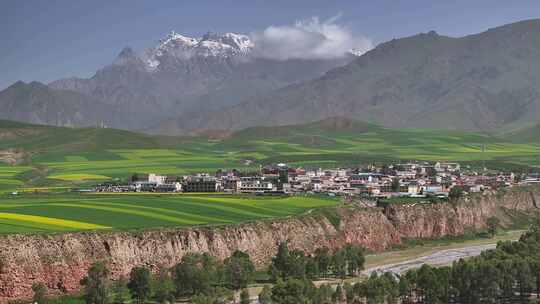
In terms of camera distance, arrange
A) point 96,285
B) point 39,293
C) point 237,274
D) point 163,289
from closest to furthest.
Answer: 1. point 39,293
2. point 96,285
3. point 163,289
4. point 237,274

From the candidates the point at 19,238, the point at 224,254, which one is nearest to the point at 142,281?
the point at 19,238

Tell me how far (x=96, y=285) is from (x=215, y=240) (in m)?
25.1

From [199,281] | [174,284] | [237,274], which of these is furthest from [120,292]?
[237,274]

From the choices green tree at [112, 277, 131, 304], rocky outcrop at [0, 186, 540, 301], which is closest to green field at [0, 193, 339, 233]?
rocky outcrop at [0, 186, 540, 301]

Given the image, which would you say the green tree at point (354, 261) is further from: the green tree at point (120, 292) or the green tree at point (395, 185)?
the green tree at point (395, 185)

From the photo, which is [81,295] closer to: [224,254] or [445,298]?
[224,254]

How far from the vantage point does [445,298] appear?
84.8 metres

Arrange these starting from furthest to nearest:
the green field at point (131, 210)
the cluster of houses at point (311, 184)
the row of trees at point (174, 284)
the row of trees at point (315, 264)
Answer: the cluster of houses at point (311, 184) < the green field at point (131, 210) < the row of trees at point (315, 264) < the row of trees at point (174, 284)

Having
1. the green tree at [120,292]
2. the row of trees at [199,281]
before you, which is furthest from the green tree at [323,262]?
the green tree at [120,292]

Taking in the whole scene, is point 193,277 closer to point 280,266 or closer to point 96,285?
point 96,285

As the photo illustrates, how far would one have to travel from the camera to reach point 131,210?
11606 centimetres

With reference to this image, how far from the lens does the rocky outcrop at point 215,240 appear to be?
282 feet

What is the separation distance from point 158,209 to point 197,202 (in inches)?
488

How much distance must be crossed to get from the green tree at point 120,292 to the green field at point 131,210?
37.7 ft
